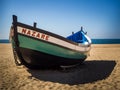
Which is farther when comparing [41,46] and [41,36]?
[41,46]

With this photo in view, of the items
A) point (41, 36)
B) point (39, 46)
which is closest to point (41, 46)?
point (39, 46)

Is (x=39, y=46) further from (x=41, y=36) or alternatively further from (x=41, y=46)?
(x=41, y=36)

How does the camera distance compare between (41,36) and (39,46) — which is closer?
(41,36)

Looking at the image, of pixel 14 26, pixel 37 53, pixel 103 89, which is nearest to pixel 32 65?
pixel 37 53

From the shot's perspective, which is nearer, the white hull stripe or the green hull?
the white hull stripe

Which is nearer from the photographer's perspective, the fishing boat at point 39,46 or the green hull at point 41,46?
the fishing boat at point 39,46

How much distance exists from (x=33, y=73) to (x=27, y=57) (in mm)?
863

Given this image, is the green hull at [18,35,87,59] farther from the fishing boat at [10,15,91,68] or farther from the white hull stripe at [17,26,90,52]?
the white hull stripe at [17,26,90,52]

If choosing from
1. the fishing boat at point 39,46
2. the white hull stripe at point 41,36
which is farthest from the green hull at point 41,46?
the white hull stripe at point 41,36

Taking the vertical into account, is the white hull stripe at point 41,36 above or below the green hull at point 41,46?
above

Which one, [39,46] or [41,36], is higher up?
[41,36]

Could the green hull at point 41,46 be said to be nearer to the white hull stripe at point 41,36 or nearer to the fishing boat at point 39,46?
the fishing boat at point 39,46

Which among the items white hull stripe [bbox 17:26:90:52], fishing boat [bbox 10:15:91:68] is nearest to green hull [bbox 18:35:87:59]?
fishing boat [bbox 10:15:91:68]

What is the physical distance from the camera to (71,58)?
9789mm
